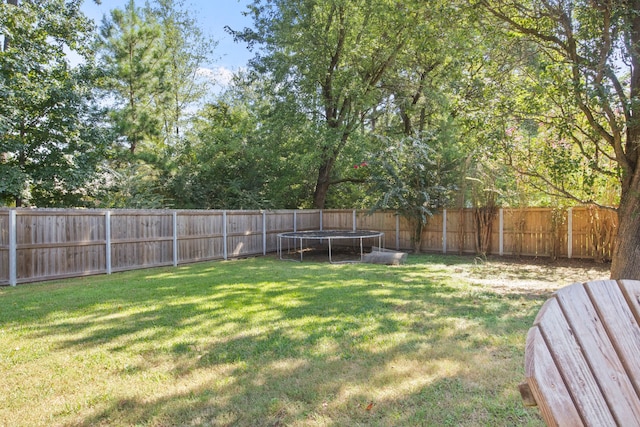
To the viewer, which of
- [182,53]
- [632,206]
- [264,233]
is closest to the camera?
[632,206]

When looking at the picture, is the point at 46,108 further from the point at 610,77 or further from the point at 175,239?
the point at 610,77

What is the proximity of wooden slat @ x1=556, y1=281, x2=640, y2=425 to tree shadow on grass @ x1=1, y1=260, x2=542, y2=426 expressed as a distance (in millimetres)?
Result: 1360

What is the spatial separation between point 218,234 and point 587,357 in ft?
35.6

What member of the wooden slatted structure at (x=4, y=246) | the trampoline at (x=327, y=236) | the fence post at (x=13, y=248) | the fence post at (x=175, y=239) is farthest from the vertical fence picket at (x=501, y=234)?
the wooden slatted structure at (x=4, y=246)

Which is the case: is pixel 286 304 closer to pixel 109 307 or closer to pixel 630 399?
pixel 109 307

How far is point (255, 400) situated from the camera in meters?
2.57

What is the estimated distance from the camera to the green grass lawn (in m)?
2.44

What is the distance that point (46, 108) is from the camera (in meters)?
10.5

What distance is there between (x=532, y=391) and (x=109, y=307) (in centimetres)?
540

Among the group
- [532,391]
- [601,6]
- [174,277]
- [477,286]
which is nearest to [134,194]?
[174,277]

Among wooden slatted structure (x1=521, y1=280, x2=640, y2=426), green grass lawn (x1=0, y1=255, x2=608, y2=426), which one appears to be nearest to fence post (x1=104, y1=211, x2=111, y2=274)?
green grass lawn (x1=0, y1=255, x2=608, y2=426)

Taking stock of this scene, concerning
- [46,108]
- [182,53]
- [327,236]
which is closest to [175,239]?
[327,236]

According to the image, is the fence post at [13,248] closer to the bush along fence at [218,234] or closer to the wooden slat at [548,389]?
the bush along fence at [218,234]

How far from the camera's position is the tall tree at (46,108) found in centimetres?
968
